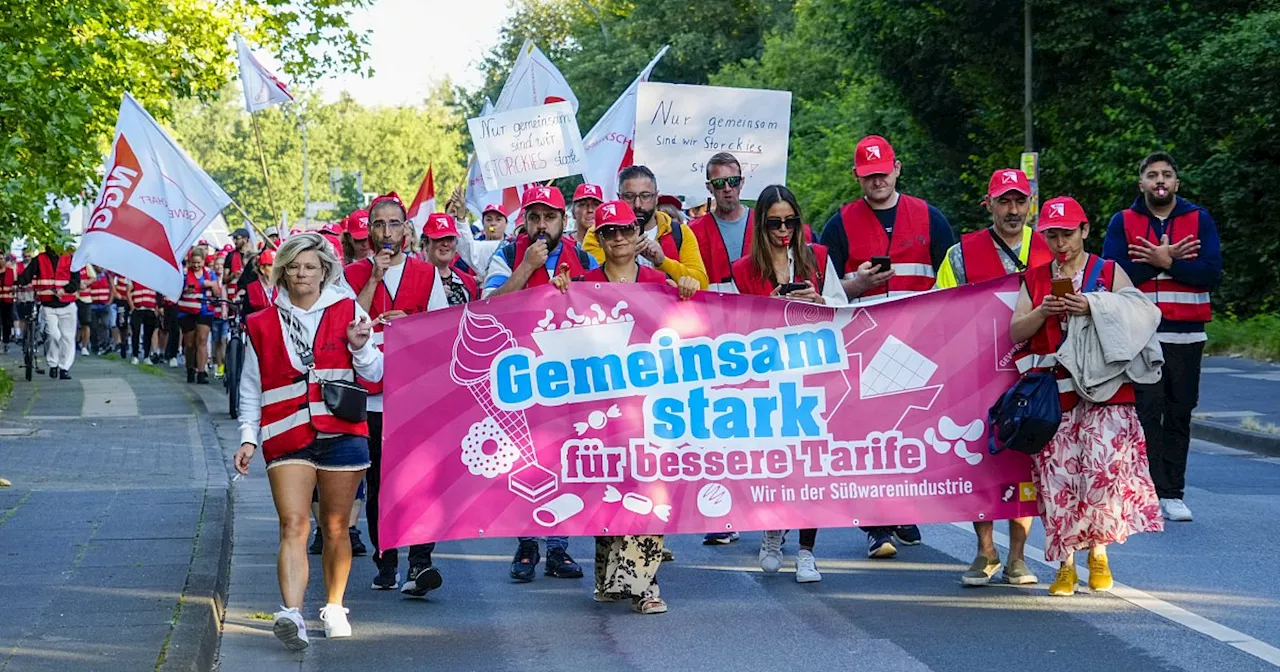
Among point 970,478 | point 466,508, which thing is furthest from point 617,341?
point 970,478

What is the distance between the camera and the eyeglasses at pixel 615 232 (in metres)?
8.39

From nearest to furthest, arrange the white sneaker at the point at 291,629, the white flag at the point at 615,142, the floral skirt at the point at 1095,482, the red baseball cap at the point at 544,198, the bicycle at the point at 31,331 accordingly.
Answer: the white sneaker at the point at 291,629 < the floral skirt at the point at 1095,482 < the red baseball cap at the point at 544,198 < the white flag at the point at 615,142 < the bicycle at the point at 31,331

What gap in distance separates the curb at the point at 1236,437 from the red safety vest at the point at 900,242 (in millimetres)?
6079

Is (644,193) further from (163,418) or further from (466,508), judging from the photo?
(163,418)

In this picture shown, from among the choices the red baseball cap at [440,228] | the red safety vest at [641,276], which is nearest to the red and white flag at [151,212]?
the red baseball cap at [440,228]

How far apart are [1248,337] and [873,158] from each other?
16107 mm

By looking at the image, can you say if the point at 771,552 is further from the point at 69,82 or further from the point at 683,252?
the point at 69,82

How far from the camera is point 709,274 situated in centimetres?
966

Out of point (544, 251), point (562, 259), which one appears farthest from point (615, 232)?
point (562, 259)

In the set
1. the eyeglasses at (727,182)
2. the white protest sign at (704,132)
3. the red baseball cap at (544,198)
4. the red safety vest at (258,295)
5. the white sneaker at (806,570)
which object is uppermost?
the white protest sign at (704,132)

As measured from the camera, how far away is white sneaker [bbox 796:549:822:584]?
8.87 metres

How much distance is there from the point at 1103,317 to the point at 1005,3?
27.9 metres

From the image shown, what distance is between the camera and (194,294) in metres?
25.4

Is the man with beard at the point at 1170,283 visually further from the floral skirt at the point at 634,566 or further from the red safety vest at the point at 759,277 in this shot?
the floral skirt at the point at 634,566
